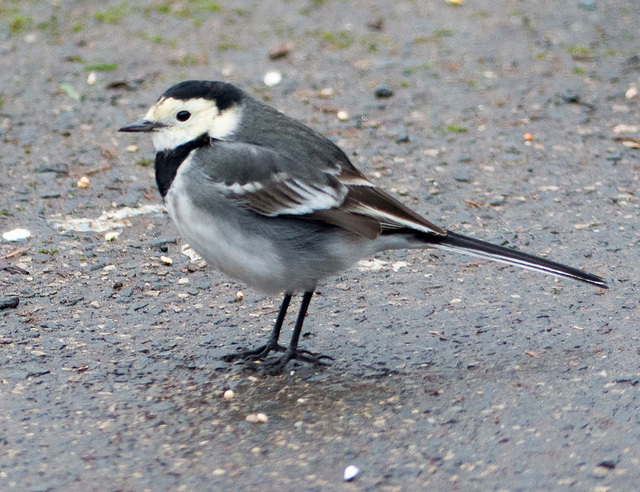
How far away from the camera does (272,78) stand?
838 centimetres

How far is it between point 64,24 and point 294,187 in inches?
226

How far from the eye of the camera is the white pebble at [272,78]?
8.30m

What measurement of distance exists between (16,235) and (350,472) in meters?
3.24

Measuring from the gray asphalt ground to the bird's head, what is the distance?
1.13m

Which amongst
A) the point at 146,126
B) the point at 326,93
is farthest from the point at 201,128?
the point at 326,93

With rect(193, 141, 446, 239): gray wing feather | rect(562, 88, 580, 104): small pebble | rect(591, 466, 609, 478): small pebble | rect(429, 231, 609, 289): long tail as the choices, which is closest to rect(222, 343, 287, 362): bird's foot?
rect(193, 141, 446, 239): gray wing feather

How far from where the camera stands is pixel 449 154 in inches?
284

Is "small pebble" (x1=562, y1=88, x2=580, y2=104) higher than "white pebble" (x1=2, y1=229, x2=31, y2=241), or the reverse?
"small pebble" (x1=562, y1=88, x2=580, y2=104)

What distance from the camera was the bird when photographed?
14.6 feet

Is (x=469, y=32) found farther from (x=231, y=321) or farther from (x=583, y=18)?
(x=231, y=321)

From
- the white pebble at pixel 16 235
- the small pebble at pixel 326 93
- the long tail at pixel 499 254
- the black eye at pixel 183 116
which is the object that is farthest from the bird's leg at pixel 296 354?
the small pebble at pixel 326 93

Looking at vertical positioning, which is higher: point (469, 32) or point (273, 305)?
point (469, 32)

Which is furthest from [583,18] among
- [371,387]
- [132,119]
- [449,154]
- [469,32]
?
[371,387]

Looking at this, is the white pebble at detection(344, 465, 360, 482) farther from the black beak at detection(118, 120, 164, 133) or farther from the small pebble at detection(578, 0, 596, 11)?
the small pebble at detection(578, 0, 596, 11)
